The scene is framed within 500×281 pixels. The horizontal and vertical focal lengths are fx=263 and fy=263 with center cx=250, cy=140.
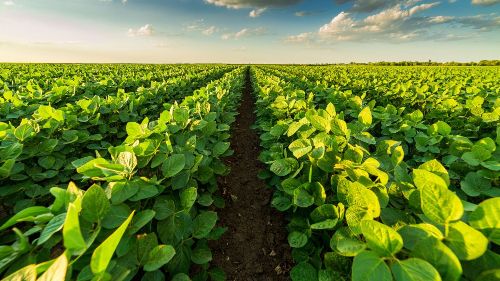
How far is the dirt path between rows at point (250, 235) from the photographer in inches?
115

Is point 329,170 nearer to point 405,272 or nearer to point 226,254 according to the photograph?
point 405,272

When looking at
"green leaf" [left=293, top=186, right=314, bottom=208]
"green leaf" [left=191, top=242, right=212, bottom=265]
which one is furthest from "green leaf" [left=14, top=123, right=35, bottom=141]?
"green leaf" [left=293, top=186, right=314, bottom=208]

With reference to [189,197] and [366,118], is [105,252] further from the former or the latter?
[366,118]

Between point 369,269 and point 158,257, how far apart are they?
0.89 metres

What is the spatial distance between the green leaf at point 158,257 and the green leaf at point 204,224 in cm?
51

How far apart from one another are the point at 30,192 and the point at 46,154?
19.4 inches

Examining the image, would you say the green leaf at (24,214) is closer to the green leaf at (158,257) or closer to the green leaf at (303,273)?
the green leaf at (158,257)

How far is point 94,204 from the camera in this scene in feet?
3.86

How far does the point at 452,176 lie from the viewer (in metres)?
2.31

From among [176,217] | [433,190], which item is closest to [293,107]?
[176,217]

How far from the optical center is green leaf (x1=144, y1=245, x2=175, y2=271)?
45.8 inches

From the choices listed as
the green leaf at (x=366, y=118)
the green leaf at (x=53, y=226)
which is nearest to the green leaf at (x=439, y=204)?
the green leaf at (x=53, y=226)

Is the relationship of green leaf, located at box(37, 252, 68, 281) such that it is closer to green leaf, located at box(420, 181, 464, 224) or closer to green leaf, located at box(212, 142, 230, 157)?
green leaf, located at box(420, 181, 464, 224)

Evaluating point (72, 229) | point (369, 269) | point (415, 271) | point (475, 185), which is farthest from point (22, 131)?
point (475, 185)
